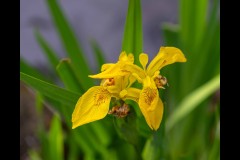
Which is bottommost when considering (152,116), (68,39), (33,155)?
(33,155)

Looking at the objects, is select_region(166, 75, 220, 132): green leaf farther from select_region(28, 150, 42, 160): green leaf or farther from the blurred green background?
select_region(28, 150, 42, 160): green leaf

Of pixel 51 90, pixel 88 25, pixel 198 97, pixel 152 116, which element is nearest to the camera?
pixel 152 116

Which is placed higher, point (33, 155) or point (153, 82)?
point (153, 82)

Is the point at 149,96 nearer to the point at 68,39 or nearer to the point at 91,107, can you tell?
the point at 91,107

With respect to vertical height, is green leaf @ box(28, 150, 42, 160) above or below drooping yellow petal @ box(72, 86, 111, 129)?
below

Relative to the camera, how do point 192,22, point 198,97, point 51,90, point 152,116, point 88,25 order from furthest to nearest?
point 88,25, point 192,22, point 198,97, point 51,90, point 152,116

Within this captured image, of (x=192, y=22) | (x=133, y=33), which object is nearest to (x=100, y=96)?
(x=133, y=33)

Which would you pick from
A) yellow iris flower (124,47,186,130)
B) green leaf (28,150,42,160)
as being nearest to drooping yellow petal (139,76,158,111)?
yellow iris flower (124,47,186,130)

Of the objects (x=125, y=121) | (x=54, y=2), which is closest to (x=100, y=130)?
(x=125, y=121)

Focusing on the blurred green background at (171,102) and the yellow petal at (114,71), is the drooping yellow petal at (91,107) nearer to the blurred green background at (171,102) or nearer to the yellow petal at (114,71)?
the yellow petal at (114,71)
